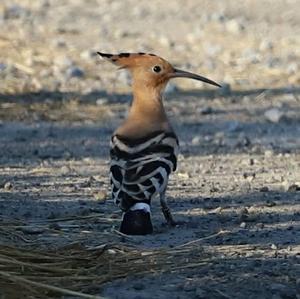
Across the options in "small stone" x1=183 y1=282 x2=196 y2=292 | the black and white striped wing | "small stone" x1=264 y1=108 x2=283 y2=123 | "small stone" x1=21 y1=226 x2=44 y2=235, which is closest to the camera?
"small stone" x1=183 y1=282 x2=196 y2=292

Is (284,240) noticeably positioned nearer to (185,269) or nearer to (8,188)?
(185,269)

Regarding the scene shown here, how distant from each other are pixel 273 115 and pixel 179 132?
988mm

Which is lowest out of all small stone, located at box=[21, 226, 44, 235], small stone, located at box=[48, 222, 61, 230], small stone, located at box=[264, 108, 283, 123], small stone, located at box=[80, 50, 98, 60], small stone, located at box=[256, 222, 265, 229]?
small stone, located at box=[21, 226, 44, 235]

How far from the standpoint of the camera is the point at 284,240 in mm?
7215

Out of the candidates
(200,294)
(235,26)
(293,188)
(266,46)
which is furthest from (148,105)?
(235,26)

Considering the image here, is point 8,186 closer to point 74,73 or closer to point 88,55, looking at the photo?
point 74,73

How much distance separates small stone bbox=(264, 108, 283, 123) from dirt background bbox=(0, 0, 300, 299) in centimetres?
2

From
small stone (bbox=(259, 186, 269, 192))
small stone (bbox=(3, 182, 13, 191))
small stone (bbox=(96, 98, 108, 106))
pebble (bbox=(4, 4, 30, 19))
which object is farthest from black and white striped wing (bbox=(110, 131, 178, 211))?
pebble (bbox=(4, 4, 30, 19))

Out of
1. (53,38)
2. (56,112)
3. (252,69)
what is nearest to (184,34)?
(53,38)

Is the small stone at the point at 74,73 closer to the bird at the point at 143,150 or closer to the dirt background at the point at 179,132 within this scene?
the dirt background at the point at 179,132

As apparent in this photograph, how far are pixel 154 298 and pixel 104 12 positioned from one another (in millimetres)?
14246

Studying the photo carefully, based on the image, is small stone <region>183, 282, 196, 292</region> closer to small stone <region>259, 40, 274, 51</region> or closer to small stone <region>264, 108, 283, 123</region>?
small stone <region>264, 108, 283, 123</region>

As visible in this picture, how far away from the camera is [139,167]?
7.11 m

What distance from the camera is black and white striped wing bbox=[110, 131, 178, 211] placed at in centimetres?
704
